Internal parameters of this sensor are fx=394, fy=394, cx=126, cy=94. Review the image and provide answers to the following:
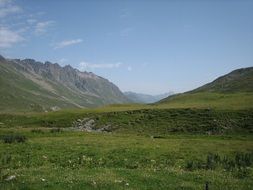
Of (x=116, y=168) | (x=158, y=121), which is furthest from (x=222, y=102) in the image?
(x=116, y=168)

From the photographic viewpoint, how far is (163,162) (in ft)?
111

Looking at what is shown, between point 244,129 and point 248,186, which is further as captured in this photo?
point 244,129

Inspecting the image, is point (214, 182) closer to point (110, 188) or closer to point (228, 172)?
point (228, 172)

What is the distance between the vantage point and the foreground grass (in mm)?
21281

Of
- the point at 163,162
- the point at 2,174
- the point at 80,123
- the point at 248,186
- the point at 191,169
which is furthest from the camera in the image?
the point at 80,123

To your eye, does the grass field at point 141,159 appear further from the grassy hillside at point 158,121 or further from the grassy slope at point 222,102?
the grassy slope at point 222,102

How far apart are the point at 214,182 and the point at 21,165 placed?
15080 mm

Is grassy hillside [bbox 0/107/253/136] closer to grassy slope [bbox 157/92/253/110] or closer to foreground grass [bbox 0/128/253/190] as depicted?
grassy slope [bbox 157/92/253/110]

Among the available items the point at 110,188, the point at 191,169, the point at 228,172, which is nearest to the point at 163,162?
the point at 191,169

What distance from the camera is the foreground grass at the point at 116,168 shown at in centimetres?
2128

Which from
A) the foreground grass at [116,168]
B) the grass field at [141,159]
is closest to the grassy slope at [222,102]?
the grass field at [141,159]

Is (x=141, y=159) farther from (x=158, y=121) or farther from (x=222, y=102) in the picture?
(x=222, y=102)

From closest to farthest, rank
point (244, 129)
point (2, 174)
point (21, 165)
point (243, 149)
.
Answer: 1. point (2, 174)
2. point (21, 165)
3. point (243, 149)
4. point (244, 129)

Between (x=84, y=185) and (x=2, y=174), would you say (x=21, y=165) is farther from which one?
(x=84, y=185)
